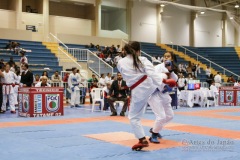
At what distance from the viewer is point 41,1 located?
2503 centimetres

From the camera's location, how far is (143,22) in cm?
3112

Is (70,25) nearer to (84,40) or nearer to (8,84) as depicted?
(84,40)

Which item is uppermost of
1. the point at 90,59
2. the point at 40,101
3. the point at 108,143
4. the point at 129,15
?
the point at 129,15

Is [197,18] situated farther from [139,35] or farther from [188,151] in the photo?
[188,151]

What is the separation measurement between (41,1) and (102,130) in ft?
62.7

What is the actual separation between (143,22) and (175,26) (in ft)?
13.4

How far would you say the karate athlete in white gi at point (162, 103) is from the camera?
622cm

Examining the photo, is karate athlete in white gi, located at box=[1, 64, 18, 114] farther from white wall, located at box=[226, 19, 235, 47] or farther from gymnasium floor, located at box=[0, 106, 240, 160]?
white wall, located at box=[226, 19, 235, 47]

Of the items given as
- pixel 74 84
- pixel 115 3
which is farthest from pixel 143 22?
pixel 74 84

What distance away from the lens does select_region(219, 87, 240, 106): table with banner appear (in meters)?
16.7

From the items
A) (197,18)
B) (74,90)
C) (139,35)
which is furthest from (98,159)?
(197,18)

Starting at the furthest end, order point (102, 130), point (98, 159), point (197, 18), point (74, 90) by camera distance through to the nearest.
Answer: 1. point (197, 18)
2. point (74, 90)
3. point (102, 130)
4. point (98, 159)

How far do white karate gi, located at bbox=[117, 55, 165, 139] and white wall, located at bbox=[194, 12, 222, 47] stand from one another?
3057 centimetres

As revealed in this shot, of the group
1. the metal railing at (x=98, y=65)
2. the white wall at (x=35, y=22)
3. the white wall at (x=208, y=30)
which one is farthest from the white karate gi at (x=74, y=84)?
the white wall at (x=208, y=30)
